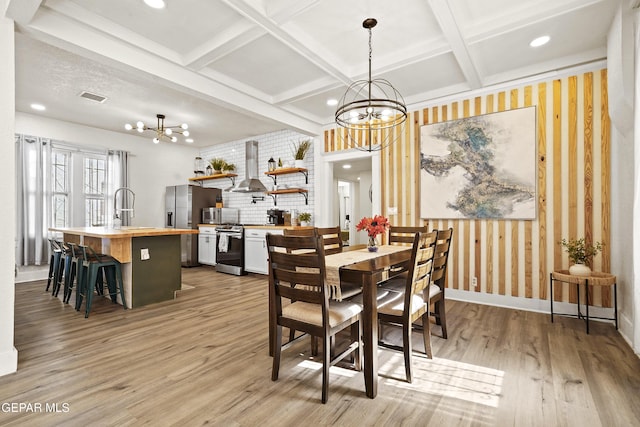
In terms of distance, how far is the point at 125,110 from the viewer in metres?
5.00

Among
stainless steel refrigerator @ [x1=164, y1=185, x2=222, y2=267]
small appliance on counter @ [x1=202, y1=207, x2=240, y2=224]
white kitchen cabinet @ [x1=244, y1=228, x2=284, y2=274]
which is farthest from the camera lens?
small appliance on counter @ [x1=202, y1=207, x2=240, y2=224]

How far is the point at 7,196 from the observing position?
7.22 ft

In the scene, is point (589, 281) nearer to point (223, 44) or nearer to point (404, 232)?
point (404, 232)

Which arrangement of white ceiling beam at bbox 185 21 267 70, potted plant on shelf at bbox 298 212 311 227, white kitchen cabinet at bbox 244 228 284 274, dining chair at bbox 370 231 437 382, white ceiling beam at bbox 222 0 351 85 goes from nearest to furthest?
dining chair at bbox 370 231 437 382
white ceiling beam at bbox 222 0 351 85
white ceiling beam at bbox 185 21 267 70
white kitchen cabinet at bbox 244 228 284 274
potted plant on shelf at bbox 298 212 311 227

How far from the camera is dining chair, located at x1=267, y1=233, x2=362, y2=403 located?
1.80m

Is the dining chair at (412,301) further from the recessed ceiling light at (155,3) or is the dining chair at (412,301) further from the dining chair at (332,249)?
the recessed ceiling light at (155,3)

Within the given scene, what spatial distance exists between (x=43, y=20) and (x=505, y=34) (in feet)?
12.6

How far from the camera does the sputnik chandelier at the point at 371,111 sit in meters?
2.45

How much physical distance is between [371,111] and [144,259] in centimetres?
323

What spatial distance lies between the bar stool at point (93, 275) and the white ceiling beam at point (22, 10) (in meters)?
2.28

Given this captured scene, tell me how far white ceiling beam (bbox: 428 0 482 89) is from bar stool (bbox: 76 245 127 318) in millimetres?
4167

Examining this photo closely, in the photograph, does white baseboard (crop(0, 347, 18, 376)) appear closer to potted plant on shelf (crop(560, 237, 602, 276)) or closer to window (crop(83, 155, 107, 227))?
window (crop(83, 155, 107, 227))

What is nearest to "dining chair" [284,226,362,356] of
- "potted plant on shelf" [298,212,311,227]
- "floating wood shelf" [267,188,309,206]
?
"potted plant on shelf" [298,212,311,227]

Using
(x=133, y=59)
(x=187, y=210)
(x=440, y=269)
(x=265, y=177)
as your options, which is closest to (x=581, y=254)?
(x=440, y=269)
